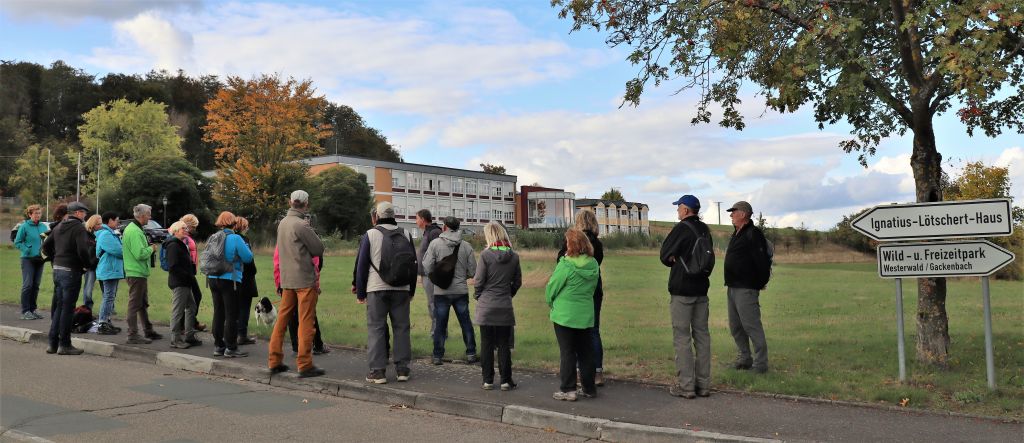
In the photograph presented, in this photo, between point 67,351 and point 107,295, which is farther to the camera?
point 107,295

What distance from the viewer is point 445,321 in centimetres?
1009

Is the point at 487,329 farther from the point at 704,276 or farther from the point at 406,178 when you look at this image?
the point at 406,178

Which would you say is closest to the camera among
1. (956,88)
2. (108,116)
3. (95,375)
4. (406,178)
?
(956,88)

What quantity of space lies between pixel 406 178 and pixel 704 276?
81038 mm

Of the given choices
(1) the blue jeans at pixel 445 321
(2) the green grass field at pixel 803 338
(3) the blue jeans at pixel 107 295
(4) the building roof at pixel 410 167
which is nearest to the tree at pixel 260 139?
(2) the green grass field at pixel 803 338

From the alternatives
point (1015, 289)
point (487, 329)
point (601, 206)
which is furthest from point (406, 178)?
point (487, 329)

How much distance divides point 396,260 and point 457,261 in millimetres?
1580

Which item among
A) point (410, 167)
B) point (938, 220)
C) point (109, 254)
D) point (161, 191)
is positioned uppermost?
point (410, 167)

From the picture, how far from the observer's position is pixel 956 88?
7.88 metres

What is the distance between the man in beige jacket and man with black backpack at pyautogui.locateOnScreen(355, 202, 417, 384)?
1.78 feet

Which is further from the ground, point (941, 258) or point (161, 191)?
point (161, 191)

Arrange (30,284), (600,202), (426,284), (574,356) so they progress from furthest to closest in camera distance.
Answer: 1. (600,202)
2. (30,284)
3. (426,284)
4. (574,356)

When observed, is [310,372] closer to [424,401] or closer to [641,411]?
[424,401]

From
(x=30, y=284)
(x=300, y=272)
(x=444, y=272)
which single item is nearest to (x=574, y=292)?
(x=444, y=272)
